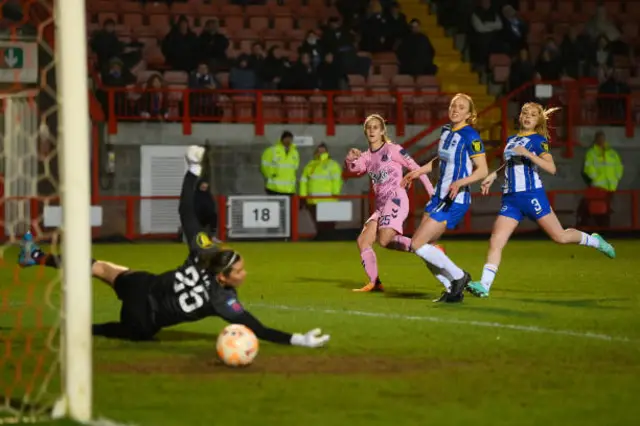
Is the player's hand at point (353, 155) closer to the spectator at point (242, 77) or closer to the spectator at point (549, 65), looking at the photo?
the spectator at point (242, 77)

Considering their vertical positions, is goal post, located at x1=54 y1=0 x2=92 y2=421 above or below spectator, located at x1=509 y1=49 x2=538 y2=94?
below

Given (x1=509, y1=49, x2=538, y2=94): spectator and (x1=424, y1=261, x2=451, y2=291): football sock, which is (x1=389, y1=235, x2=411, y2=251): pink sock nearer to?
(x1=424, y1=261, x2=451, y2=291): football sock

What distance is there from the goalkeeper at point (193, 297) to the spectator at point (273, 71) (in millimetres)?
15001

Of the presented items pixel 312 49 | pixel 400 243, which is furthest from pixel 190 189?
pixel 312 49

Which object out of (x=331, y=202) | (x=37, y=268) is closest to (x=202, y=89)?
(x=331, y=202)

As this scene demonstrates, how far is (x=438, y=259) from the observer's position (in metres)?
11.5

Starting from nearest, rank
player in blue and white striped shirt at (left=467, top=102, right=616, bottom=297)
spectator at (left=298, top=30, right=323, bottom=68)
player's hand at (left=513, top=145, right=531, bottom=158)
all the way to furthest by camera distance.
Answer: player's hand at (left=513, top=145, right=531, bottom=158)
player in blue and white striped shirt at (left=467, top=102, right=616, bottom=297)
spectator at (left=298, top=30, right=323, bottom=68)

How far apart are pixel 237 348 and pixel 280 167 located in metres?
15.0

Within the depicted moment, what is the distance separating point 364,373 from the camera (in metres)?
7.78

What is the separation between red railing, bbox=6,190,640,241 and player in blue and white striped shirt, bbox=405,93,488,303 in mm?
10602

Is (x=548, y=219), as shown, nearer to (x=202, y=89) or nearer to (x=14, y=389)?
(x=14, y=389)

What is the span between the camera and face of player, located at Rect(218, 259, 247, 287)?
Result: 8.36m

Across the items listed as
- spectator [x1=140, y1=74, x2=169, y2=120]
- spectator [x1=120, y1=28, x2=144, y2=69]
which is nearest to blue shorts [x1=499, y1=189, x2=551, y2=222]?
spectator [x1=140, y1=74, x2=169, y2=120]

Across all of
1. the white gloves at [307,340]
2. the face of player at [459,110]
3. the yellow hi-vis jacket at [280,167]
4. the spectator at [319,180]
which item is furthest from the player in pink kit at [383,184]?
the yellow hi-vis jacket at [280,167]
